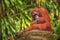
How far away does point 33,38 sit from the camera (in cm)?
451

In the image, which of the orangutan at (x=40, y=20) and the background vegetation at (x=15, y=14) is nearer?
the orangutan at (x=40, y=20)

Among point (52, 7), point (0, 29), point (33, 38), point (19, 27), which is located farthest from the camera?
point (52, 7)

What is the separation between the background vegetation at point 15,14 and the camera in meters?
7.37

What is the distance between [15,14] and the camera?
7.98 meters

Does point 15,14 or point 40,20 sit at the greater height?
point 40,20

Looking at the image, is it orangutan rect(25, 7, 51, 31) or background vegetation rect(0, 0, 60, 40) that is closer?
orangutan rect(25, 7, 51, 31)

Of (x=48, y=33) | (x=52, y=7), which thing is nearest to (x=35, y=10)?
(x=48, y=33)

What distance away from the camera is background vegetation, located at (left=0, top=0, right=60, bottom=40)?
7.37 metres

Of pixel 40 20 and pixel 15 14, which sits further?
pixel 15 14

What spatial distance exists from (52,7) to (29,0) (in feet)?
2.73

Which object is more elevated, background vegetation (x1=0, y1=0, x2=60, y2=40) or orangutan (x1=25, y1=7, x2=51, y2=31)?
orangutan (x1=25, y1=7, x2=51, y2=31)

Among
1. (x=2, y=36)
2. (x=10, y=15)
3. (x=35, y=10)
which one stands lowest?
(x=2, y=36)

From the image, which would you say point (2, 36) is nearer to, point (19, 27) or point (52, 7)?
point (19, 27)

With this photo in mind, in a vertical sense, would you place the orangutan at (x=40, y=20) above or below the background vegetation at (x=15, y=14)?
above
